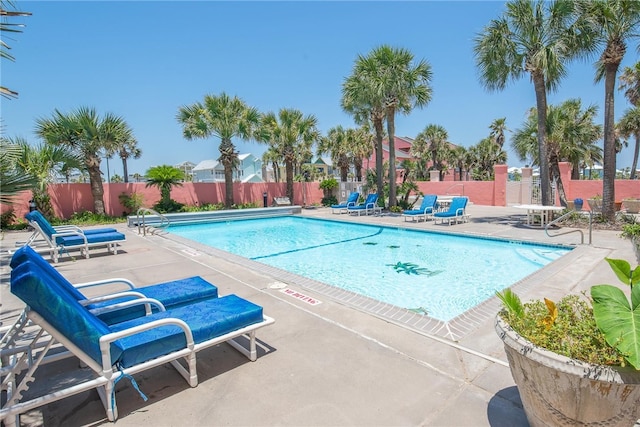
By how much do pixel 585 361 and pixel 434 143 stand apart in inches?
1538

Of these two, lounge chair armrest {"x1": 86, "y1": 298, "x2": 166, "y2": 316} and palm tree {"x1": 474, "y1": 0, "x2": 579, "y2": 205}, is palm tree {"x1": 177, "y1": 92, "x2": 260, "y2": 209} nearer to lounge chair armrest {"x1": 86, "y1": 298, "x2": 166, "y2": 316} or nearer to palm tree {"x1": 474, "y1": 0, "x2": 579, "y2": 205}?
palm tree {"x1": 474, "y1": 0, "x2": 579, "y2": 205}

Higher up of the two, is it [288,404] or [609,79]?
[609,79]

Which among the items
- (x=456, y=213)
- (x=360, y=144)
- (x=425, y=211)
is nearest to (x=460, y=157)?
(x=360, y=144)

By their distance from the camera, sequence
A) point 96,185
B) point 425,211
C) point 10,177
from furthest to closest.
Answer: point 96,185 → point 425,211 → point 10,177

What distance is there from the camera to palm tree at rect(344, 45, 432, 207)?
1644 cm

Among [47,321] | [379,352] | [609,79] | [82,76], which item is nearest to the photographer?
[47,321]

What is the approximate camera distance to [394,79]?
53.9 ft

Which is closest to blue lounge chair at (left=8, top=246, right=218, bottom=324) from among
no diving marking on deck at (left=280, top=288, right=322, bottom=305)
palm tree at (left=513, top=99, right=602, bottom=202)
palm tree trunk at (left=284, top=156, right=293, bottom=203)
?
no diving marking on deck at (left=280, top=288, right=322, bottom=305)

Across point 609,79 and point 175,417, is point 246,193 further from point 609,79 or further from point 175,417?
point 175,417

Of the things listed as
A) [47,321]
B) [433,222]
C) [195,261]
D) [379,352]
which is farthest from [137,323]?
[433,222]

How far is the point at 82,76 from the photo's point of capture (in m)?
12.6

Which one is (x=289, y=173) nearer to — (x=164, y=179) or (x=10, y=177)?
(x=164, y=179)

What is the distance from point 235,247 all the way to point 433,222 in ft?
27.5

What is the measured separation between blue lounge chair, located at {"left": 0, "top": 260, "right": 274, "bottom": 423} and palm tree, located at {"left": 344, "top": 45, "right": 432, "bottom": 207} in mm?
15058
